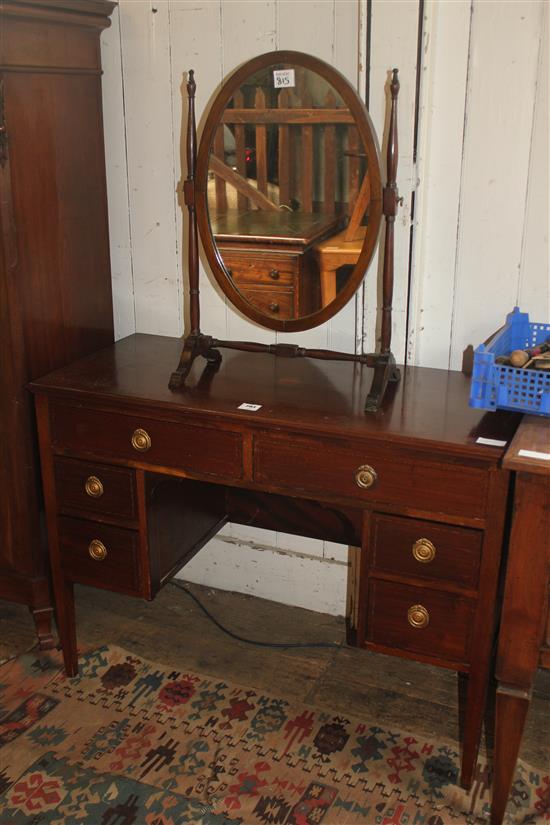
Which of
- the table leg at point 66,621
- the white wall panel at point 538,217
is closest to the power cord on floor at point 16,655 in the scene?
the table leg at point 66,621

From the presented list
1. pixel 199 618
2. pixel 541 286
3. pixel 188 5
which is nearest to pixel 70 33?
pixel 188 5

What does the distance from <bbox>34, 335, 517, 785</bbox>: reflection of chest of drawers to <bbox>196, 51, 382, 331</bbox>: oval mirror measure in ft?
0.73

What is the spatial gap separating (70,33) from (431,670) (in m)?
2.01

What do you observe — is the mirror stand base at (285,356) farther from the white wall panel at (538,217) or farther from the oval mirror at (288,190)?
the white wall panel at (538,217)

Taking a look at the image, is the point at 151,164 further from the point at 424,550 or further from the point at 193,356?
the point at 424,550

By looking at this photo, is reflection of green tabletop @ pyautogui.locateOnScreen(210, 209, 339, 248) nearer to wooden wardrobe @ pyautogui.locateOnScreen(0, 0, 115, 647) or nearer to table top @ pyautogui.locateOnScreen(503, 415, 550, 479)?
wooden wardrobe @ pyautogui.locateOnScreen(0, 0, 115, 647)

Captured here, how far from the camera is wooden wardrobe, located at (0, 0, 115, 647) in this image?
2.17 metres

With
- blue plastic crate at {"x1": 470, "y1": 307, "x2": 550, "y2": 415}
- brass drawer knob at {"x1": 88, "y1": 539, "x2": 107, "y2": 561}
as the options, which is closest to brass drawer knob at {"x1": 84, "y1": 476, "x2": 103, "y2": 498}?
brass drawer knob at {"x1": 88, "y1": 539, "x2": 107, "y2": 561}

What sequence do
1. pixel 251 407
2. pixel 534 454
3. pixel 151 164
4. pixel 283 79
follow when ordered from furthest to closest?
pixel 151 164 < pixel 283 79 < pixel 251 407 < pixel 534 454

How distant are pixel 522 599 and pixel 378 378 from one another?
60cm

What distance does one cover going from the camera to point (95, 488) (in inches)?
87.7

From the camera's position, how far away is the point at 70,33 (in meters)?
2.31

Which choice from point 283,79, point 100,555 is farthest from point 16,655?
point 283,79

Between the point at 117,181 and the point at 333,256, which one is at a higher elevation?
the point at 117,181
